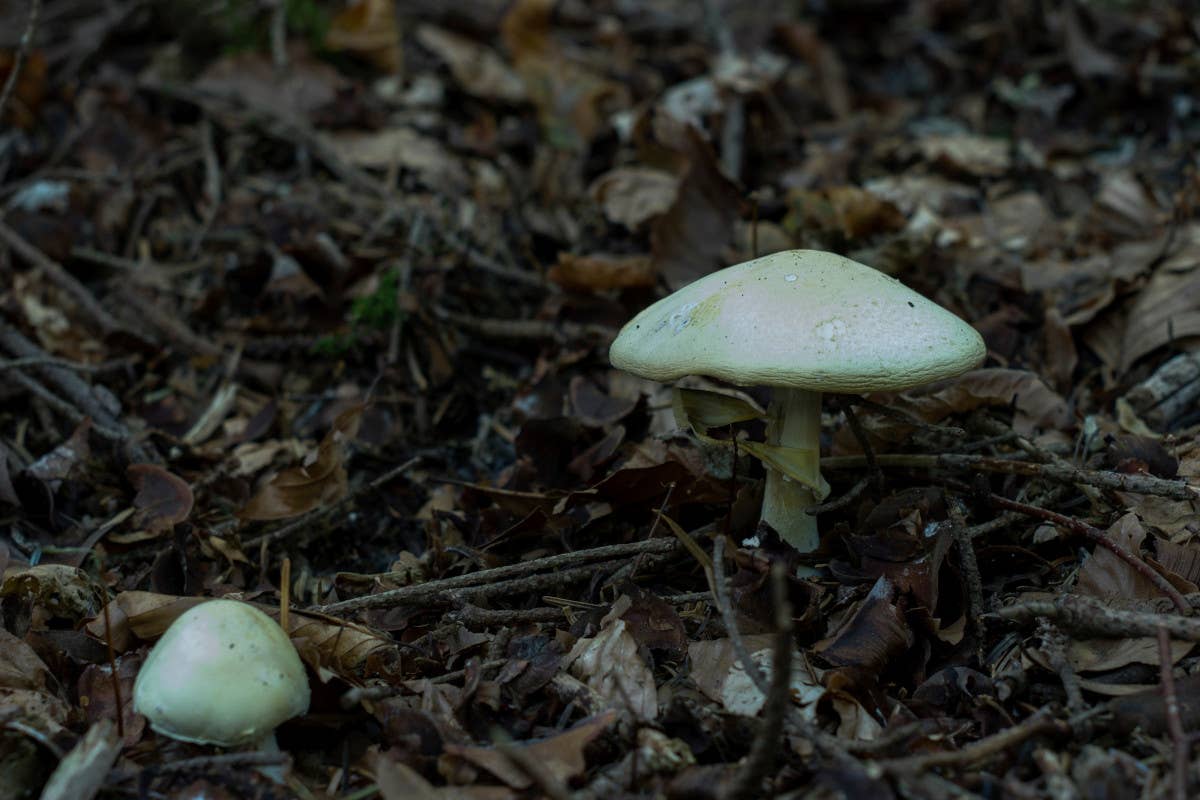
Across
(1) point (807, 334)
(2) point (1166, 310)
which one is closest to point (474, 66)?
(2) point (1166, 310)

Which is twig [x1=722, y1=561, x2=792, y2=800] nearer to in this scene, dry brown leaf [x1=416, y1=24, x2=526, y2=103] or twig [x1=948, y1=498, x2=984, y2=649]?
twig [x1=948, y1=498, x2=984, y2=649]

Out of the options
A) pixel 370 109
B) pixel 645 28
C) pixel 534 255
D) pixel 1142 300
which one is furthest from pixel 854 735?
pixel 645 28

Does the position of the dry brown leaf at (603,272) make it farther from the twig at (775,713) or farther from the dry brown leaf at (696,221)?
the twig at (775,713)

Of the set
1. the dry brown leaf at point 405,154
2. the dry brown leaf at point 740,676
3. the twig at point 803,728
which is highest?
the dry brown leaf at point 405,154

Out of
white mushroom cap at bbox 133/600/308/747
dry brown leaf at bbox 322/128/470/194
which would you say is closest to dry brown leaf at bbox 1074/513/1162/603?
white mushroom cap at bbox 133/600/308/747

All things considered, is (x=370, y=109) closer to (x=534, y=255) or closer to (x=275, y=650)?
(x=534, y=255)

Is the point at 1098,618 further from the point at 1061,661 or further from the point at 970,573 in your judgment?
the point at 970,573

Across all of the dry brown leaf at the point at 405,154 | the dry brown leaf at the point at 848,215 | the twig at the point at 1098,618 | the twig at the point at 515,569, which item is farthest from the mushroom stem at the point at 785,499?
the dry brown leaf at the point at 405,154
